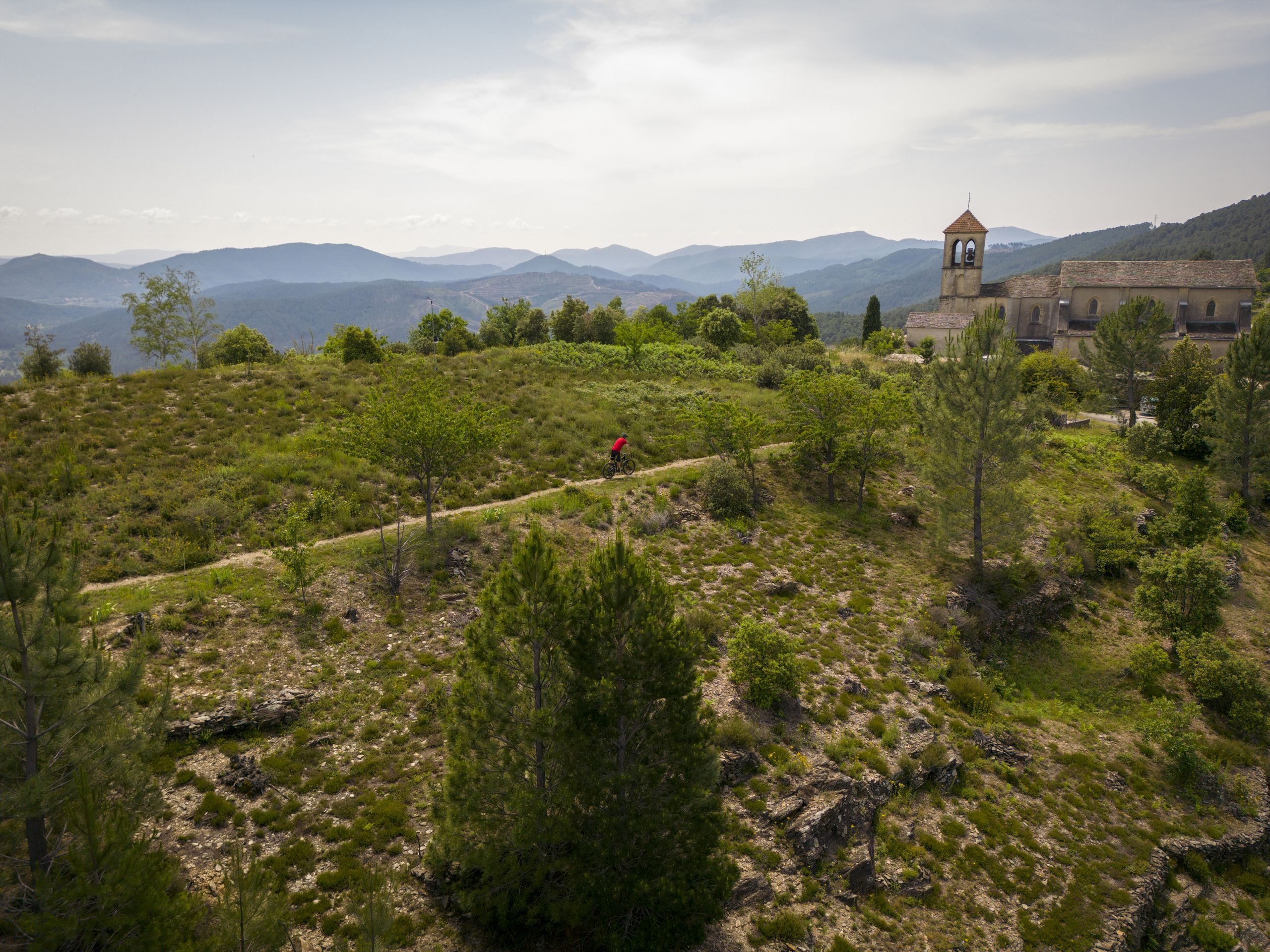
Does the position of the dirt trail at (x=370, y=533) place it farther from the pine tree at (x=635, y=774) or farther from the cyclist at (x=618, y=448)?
the pine tree at (x=635, y=774)

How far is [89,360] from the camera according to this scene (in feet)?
116

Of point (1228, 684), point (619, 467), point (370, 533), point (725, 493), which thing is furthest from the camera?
point (619, 467)

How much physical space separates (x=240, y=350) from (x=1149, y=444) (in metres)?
63.4

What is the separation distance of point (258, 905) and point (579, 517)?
676 inches

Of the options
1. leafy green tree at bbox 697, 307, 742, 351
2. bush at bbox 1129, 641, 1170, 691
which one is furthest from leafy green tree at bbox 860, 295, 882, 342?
bush at bbox 1129, 641, 1170, 691

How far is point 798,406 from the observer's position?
31906 mm

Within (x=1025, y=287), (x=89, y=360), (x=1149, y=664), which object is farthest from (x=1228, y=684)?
(x=1025, y=287)

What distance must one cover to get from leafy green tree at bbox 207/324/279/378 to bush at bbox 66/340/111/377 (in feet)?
24.0

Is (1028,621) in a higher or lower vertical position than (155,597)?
lower

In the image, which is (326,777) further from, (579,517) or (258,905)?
(579,517)

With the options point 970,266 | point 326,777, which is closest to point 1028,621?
point 326,777

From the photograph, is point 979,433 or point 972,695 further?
point 979,433

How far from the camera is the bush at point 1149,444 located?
1577 inches

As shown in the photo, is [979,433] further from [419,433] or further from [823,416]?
[419,433]
